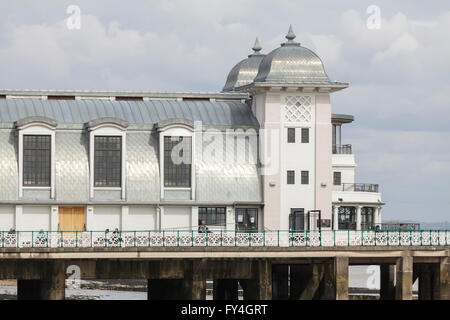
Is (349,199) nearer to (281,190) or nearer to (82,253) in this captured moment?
(281,190)

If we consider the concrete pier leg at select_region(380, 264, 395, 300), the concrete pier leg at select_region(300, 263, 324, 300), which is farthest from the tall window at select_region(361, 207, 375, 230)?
the concrete pier leg at select_region(300, 263, 324, 300)

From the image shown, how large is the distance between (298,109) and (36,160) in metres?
17.7

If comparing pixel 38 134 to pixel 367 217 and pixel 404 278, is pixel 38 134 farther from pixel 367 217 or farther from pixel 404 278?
pixel 404 278

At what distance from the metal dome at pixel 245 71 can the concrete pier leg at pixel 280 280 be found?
809 inches

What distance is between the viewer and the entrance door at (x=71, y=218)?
90188mm

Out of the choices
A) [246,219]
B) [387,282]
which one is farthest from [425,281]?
[246,219]

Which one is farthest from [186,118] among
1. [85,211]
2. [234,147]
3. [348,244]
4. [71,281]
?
[71,281]

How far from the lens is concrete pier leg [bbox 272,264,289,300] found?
9125cm

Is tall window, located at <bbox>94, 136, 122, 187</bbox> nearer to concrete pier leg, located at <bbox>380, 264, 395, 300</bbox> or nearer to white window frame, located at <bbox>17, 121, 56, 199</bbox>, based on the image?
white window frame, located at <bbox>17, 121, 56, 199</bbox>

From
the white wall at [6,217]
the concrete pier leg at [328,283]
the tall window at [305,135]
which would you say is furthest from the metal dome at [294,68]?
the white wall at [6,217]

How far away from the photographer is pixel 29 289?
8650 cm

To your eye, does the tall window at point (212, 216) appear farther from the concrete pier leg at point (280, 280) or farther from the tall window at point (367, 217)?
the tall window at point (367, 217)

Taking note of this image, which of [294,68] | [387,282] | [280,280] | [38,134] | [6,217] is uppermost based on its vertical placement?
[294,68]

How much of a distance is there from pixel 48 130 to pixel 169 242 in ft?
43.4
